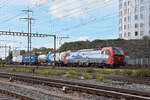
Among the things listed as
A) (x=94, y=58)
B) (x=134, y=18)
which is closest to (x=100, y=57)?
(x=94, y=58)

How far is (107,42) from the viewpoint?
63312mm

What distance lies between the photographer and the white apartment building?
Answer: 238 feet

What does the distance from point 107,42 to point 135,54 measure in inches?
420

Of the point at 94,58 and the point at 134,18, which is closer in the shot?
the point at 94,58

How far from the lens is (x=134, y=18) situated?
76.4 m

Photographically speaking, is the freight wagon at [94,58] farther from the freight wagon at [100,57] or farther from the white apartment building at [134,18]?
the white apartment building at [134,18]

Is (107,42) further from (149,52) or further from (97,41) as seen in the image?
(149,52)

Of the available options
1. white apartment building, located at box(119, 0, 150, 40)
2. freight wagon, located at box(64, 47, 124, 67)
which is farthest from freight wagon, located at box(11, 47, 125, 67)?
white apartment building, located at box(119, 0, 150, 40)

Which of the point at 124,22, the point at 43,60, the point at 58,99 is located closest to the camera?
the point at 58,99

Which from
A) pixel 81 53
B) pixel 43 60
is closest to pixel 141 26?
pixel 43 60

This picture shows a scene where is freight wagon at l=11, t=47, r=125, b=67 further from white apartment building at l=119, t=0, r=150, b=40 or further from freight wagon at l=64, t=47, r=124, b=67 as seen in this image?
white apartment building at l=119, t=0, r=150, b=40

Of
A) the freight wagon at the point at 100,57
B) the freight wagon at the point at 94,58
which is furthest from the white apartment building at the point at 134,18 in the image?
the freight wagon at the point at 100,57

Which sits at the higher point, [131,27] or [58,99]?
[131,27]

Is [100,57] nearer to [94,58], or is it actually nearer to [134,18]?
[94,58]
